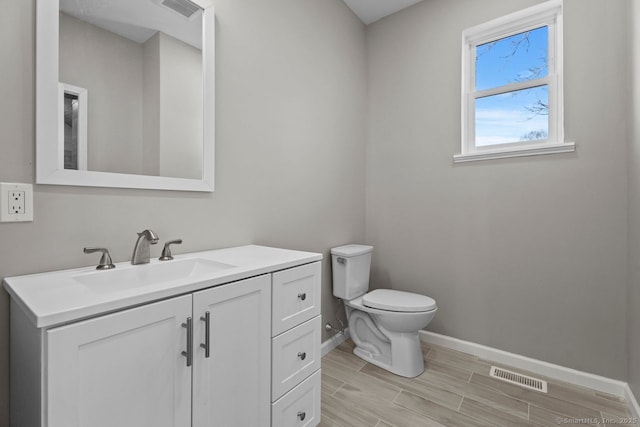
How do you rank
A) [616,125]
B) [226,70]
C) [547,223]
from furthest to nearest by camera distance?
[547,223], [616,125], [226,70]

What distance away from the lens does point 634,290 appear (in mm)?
1572

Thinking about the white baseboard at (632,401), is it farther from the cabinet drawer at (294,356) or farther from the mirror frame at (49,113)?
the mirror frame at (49,113)

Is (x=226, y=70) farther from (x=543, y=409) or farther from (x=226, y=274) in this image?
(x=543, y=409)

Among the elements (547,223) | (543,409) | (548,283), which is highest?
(547,223)

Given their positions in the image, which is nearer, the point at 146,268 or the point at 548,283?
the point at 146,268

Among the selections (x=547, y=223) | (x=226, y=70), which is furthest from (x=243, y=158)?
(x=547, y=223)

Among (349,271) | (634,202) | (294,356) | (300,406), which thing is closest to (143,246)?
(294,356)

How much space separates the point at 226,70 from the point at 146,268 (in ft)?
3.53

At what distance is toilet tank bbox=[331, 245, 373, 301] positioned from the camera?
217cm

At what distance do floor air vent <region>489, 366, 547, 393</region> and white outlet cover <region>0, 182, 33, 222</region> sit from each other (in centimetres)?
254

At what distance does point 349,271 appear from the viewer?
2.18m

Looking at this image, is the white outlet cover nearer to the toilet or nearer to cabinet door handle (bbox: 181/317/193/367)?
cabinet door handle (bbox: 181/317/193/367)

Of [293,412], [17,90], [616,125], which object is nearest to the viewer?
[17,90]

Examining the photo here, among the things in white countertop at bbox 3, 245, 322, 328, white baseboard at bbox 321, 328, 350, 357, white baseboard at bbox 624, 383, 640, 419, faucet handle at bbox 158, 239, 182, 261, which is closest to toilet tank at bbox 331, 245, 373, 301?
white baseboard at bbox 321, 328, 350, 357
